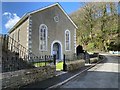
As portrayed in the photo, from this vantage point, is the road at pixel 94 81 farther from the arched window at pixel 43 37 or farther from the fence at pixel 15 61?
the arched window at pixel 43 37

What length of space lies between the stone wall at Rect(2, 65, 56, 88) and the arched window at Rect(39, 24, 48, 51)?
12.4 metres

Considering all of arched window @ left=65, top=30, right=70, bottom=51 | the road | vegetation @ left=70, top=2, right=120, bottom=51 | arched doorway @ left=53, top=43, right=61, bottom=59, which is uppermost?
vegetation @ left=70, top=2, right=120, bottom=51

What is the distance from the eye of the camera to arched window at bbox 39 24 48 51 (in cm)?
2629

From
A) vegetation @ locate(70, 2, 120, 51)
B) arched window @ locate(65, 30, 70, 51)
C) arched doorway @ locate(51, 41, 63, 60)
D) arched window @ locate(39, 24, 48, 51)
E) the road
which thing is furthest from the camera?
vegetation @ locate(70, 2, 120, 51)

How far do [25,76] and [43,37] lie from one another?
16080 millimetres

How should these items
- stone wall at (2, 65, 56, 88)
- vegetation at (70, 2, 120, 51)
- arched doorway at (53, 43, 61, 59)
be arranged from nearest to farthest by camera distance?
1. stone wall at (2, 65, 56, 88)
2. arched doorway at (53, 43, 61, 59)
3. vegetation at (70, 2, 120, 51)

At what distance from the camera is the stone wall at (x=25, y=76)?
364 inches

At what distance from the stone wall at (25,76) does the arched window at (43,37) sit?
1236 cm

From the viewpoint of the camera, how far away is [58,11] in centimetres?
2870

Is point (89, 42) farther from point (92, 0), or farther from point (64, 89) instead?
point (64, 89)

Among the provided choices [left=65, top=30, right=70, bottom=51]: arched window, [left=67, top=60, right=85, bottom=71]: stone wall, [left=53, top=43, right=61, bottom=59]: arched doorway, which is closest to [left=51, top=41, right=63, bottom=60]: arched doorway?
[left=53, top=43, right=61, bottom=59]: arched doorway

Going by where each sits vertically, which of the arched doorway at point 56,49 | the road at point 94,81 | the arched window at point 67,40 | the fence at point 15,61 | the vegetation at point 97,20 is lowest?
the road at point 94,81

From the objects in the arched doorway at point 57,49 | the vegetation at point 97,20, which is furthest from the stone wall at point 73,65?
the vegetation at point 97,20

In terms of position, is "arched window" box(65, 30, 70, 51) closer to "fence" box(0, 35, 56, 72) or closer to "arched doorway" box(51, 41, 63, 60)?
"arched doorway" box(51, 41, 63, 60)
